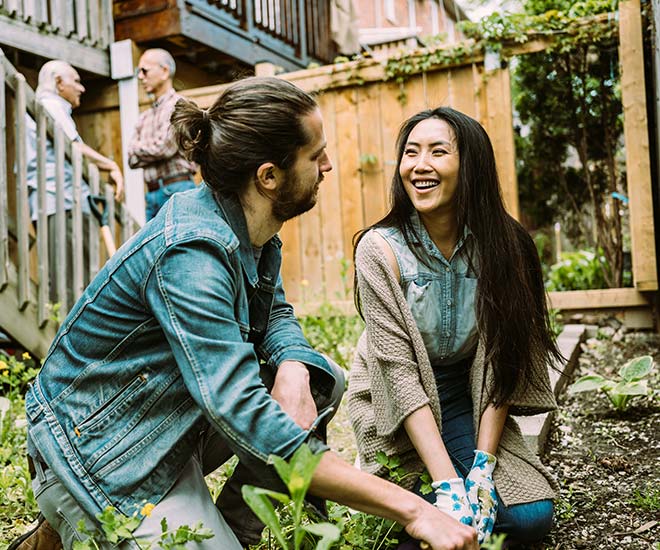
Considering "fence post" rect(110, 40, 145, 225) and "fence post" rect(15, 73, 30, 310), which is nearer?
"fence post" rect(15, 73, 30, 310)

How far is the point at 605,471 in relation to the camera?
2.59 meters

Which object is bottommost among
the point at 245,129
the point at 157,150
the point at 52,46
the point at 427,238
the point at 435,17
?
the point at 427,238

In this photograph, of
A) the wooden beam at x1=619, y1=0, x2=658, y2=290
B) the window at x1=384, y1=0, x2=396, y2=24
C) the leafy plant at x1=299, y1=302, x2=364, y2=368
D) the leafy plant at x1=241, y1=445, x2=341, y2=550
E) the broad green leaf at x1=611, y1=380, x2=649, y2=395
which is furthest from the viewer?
the window at x1=384, y1=0, x2=396, y2=24

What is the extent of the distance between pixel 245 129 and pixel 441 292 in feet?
2.66

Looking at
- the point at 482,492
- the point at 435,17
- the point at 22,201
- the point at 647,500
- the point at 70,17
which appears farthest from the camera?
the point at 435,17

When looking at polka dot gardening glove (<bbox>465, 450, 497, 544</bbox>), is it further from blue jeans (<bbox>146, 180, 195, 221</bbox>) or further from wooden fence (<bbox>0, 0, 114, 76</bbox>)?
wooden fence (<bbox>0, 0, 114, 76</bbox>)

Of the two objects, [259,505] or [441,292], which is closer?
[259,505]

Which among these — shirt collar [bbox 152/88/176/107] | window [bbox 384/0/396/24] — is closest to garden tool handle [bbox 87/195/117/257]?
shirt collar [bbox 152/88/176/107]

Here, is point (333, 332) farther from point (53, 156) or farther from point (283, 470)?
point (283, 470)

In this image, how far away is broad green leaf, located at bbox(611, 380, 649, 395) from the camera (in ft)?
9.74

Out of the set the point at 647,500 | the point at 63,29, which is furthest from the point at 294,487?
the point at 63,29

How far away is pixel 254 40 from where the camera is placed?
8.30 meters

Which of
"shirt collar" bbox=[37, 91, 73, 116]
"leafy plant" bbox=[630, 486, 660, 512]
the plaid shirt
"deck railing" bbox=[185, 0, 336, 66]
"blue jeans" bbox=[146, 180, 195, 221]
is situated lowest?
"leafy plant" bbox=[630, 486, 660, 512]

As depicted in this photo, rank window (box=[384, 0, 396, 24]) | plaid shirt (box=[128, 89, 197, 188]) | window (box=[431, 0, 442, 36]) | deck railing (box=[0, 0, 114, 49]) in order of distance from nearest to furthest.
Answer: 1. plaid shirt (box=[128, 89, 197, 188])
2. deck railing (box=[0, 0, 114, 49])
3. window (box=[384, 0, 396, 24])
4. window (box=[431, 0, 442, 36])
